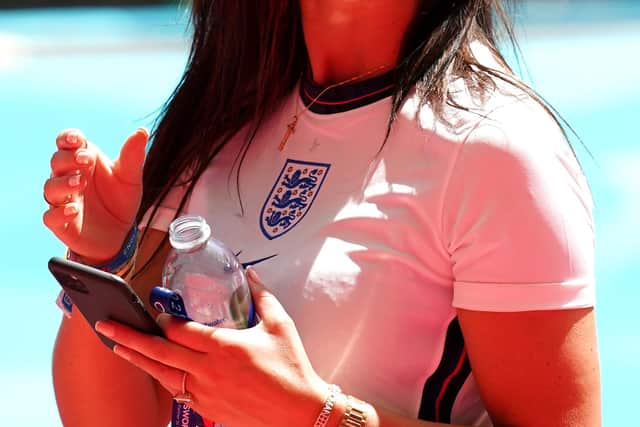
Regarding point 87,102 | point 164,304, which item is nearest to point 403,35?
point 164,304

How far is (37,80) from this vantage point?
20.8 ft

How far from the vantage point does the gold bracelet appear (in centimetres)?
109

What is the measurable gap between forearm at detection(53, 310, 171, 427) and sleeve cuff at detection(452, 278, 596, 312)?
510 mm

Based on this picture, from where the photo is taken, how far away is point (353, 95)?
1318 millimetres

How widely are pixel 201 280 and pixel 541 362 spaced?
34 centimetres

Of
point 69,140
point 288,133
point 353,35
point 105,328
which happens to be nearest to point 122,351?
point 105,328

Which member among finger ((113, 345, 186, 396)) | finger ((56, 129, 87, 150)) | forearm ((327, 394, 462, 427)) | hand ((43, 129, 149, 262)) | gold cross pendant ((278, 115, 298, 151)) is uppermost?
finger ((56, 129, 87, 150))

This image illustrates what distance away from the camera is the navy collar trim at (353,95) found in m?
1.29

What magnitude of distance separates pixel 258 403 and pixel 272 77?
536mm

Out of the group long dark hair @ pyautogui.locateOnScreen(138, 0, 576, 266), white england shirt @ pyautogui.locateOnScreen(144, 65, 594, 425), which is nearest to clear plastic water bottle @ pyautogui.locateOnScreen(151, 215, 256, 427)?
white england shirt @ pyautogui.locateOnScreen(144, 65, 594, 425)

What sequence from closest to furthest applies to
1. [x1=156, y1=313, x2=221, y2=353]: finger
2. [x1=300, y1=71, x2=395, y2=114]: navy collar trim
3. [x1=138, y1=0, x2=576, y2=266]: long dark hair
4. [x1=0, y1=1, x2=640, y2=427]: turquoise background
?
[x1=156, y1=313, x2=221, y2=353]: finger < [x1=300, y1=71, x2=395, y2=114]: navy collar trim < [x1=138, y1=0, x2=576, y2=266]: long dark hair < [x1=0, y1=1, x2=640, y2=427]: turquoise background

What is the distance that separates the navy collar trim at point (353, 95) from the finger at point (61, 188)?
1.07 feet

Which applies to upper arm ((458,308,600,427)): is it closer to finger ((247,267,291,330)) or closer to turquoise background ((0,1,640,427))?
finger ((247,267,291,330))

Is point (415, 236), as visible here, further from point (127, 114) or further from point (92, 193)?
point (127, 114)
